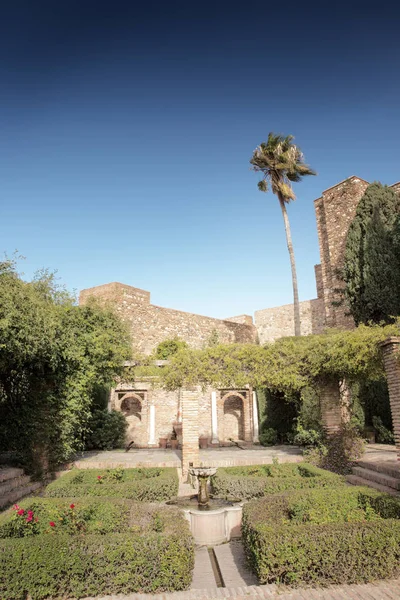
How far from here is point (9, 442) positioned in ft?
34.6

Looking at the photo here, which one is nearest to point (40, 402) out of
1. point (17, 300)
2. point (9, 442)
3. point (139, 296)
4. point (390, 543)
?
point (9, 442)

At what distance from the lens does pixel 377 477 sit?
833 centimetres

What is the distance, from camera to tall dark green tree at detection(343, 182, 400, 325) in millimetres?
15644

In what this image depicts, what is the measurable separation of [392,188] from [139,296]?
14.7 meters

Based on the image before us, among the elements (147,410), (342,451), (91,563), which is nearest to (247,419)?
(147,410)

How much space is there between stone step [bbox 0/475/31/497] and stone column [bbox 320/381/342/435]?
7.94 meters

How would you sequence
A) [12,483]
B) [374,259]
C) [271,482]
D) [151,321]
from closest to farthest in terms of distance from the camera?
[271,482] → [12,483] → [374,259] → [151,321]

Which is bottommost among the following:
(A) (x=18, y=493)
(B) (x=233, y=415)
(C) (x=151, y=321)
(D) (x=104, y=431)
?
(A) (x=18, y=493)

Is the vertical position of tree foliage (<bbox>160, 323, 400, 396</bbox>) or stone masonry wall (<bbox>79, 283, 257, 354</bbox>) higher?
stone masonry wall (<bbox>79, 283, 257, 354</bbox>)

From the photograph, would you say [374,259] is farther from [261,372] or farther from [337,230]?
[261,372]

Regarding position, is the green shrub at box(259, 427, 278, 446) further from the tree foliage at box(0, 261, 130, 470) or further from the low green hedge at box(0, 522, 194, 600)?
the low green hedge at box(0, 522, 194, 600)

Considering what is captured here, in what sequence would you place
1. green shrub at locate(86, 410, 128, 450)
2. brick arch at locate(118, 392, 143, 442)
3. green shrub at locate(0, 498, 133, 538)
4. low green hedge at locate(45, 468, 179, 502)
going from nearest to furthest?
green shrub at locate(0, 498, 133, 538) < low green hedge at locate(45, 468, 179, 502) < green shrub at locate(86, 410, 128, 450) < brick arch at locate(118, 392, 143, 442)

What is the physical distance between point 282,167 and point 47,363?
51.2 feet

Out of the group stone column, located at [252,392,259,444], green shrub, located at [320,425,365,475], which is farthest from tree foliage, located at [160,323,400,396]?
stone column, located at [252,392,259,444]
